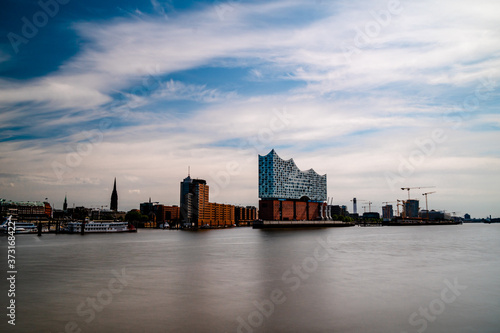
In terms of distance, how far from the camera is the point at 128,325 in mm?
16078

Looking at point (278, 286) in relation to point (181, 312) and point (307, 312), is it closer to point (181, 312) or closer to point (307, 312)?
point (307, 312)

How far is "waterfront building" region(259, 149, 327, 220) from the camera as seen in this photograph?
167 m

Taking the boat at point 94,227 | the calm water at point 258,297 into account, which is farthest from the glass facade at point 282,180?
the calm water at point 258,297

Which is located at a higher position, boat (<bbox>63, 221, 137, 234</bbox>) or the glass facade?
the glass facade

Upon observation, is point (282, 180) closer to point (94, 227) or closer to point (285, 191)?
point (285, 191)

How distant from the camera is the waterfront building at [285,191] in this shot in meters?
167

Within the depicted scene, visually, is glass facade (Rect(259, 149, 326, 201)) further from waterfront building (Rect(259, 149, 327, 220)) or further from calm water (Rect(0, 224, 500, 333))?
calm water (Rect(0, 224, 500, 333))

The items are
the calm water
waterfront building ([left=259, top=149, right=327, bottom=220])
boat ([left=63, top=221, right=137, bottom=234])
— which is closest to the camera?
the calm water

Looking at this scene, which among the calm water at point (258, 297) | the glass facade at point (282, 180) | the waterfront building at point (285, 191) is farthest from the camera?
the glass facade at point (282, 180)

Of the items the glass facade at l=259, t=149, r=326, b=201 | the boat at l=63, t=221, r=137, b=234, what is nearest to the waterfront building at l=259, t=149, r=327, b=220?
the glass facade at l=259, t=149, r=326, b=201

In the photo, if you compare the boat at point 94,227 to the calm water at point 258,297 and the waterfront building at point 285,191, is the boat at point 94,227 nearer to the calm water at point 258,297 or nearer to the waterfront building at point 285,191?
the waterfront building at point 285,191

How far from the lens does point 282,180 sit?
6924 inches

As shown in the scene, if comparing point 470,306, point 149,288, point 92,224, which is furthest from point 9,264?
point 92,224

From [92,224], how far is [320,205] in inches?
5004
